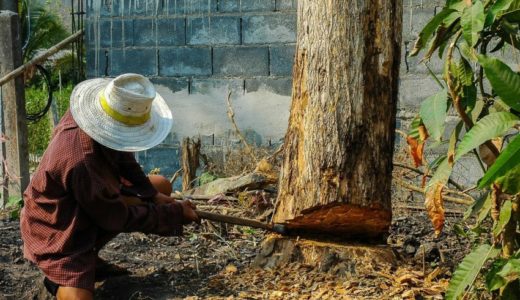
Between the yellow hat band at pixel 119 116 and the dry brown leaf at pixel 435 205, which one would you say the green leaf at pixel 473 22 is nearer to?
the dry brown leaf at pixel 435 205

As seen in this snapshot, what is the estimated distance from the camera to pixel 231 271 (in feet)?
16.4

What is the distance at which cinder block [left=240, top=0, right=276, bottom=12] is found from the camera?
26.8 ft

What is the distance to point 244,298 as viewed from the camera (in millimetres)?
4531

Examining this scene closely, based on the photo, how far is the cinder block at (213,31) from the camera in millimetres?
8289

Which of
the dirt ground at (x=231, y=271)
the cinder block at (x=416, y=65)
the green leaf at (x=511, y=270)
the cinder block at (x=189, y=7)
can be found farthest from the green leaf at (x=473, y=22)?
the cinder block at (x=189, y=7)

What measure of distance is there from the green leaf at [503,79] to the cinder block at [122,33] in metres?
5.59

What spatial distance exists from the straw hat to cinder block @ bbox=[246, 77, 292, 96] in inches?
141

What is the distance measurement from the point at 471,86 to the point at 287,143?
1.16 meters

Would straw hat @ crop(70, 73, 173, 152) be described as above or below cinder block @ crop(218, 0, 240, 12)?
below

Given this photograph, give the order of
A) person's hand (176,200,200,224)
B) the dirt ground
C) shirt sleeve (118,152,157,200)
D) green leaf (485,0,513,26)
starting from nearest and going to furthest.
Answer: green leaf (485,0,513,26) < the dirt ground < person's hand (176,200,200,224) < shirt sleeve (118,152,157,200)

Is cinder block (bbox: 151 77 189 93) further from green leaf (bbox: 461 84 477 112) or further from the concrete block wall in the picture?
green leaf (bbox: 461 84 477 112)

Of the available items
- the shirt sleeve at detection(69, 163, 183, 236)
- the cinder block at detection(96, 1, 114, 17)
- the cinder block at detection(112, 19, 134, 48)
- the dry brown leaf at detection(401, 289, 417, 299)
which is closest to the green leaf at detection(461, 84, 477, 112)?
the dry brown leaf at detection(401, 289, 417, 299)

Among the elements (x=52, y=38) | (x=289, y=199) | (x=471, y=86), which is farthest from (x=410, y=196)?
(x=52, y=38)

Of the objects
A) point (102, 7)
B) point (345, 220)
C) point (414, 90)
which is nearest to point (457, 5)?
point (345, 220)
